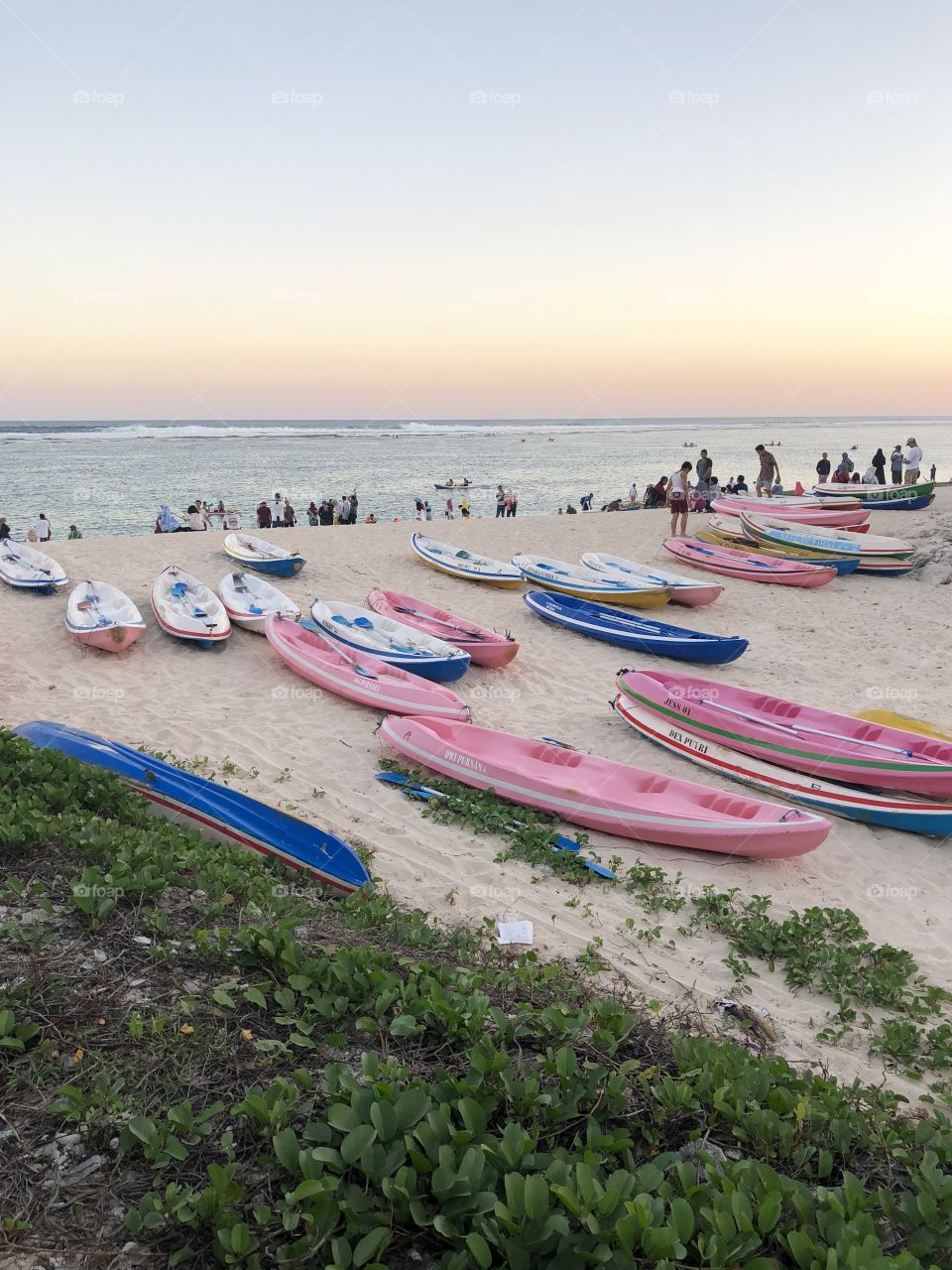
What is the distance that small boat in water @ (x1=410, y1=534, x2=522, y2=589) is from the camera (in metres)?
15.9

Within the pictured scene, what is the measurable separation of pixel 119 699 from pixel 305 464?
60858mm

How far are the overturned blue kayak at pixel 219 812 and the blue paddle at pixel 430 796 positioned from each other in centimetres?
172

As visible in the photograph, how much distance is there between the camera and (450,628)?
12281 mm

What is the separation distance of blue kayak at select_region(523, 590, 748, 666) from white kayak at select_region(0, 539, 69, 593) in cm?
856

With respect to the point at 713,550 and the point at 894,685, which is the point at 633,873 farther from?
the point at 713,550

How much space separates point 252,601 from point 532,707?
581 centimetres

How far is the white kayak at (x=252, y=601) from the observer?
12.7 meters

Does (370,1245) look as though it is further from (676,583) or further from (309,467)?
(309,467)

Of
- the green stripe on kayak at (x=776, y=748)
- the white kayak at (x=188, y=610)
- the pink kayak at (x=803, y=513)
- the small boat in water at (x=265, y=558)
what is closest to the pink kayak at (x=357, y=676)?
the white kayak at (x=188, y=610)

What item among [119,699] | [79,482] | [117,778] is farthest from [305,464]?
[117,778]

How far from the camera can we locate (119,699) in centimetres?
1002

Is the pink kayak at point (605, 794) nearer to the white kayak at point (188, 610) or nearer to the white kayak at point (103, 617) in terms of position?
the white kayak at point (188, 610)

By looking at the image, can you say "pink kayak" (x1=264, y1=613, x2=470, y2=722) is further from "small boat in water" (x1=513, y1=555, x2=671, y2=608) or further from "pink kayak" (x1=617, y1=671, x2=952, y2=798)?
"small boat in water" (x1=513, y1=555, x2=671, y2=608)

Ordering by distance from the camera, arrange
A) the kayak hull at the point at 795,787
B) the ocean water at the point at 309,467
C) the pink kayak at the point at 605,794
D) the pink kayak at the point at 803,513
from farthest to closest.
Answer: the ocean water at the point at 309,467, the pink kayak at the point at 803,513, the kayak hull at the point at 795,787, the pink kayak at the point at 605,794
